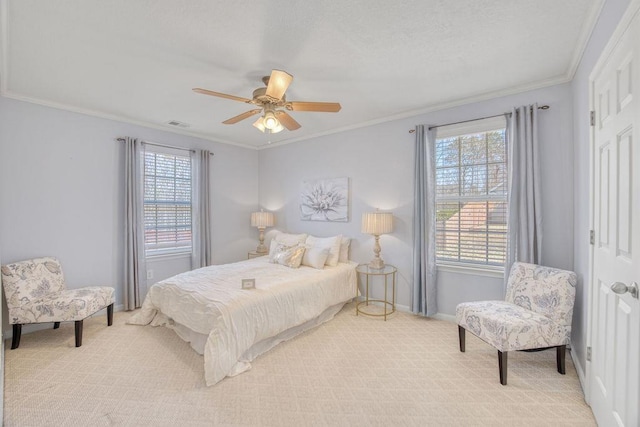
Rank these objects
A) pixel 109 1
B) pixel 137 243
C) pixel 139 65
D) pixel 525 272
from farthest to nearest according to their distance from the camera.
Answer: pixel 137 243 < pixel 525 272 < pixel 139 65 < pixel 109 1

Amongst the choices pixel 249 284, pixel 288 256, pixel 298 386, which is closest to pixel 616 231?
pixel 298 386

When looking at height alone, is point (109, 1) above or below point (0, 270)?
above

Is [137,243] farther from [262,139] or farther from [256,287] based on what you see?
[262,139]

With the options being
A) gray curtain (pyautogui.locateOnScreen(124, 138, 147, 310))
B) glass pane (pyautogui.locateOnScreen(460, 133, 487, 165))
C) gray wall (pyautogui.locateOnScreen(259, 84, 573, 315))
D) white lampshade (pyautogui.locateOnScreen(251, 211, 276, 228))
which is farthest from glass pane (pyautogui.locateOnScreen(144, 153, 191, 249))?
glass pane (pyautogui.locateOnScreen(460, 133, 487, 165))

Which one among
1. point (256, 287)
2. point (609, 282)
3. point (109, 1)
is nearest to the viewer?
point (609, 282)

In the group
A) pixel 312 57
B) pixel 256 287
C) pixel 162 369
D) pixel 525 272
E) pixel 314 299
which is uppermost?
pixel 312 57

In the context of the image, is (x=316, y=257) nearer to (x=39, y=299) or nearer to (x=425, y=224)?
(x=425, y=224)

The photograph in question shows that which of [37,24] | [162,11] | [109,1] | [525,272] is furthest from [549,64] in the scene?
[37,24]

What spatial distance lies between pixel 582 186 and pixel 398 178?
186 cm

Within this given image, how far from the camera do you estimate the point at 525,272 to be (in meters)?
2.72

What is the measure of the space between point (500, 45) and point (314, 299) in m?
2.87

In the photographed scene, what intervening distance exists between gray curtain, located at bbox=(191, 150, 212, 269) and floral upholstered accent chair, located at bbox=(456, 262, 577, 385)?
3.70 meters

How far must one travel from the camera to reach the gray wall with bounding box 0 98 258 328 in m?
3.15

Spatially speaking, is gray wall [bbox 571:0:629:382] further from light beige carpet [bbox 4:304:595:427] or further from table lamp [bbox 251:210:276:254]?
table lamp [bbox 251:210:276:254]
